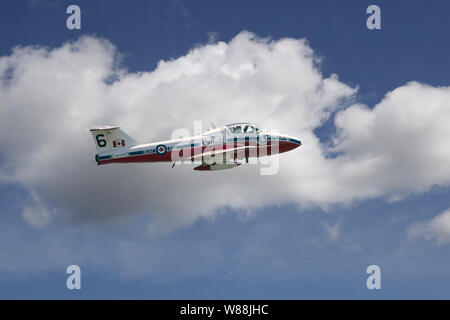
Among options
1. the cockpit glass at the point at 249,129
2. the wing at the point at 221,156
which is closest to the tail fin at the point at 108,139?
the wing at the point at 221,156

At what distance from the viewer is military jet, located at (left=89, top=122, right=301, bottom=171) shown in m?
57.1

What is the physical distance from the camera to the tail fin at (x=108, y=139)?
57062 mm

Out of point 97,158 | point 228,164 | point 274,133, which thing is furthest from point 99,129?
point 274,133

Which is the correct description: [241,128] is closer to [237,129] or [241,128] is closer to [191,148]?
[237,129]

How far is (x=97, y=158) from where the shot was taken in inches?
2211

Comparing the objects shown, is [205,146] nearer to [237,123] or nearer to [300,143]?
[237,123]

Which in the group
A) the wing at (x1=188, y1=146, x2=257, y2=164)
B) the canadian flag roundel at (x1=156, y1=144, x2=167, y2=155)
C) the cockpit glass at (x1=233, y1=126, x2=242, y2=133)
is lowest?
the wing at (x1=188, y1=146, x2=257, y2=164)

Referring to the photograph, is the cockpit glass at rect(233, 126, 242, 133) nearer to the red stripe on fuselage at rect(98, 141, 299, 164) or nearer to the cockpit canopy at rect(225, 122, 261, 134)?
the cockpit canopy at rect(225, 122, 261, 134)

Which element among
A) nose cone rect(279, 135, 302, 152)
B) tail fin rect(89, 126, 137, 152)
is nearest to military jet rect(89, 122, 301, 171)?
tail fin rect(89, 126, 137, 152)

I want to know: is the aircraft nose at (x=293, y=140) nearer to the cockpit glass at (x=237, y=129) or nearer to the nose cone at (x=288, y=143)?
the nose cone at (x=288, y=143)

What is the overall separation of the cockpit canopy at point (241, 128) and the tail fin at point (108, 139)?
13366mm

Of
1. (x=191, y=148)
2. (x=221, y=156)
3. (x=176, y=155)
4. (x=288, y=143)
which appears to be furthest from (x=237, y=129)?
(x=176, y=155)

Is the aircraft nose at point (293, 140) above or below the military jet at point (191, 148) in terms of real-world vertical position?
above

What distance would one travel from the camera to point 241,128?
61562mm
